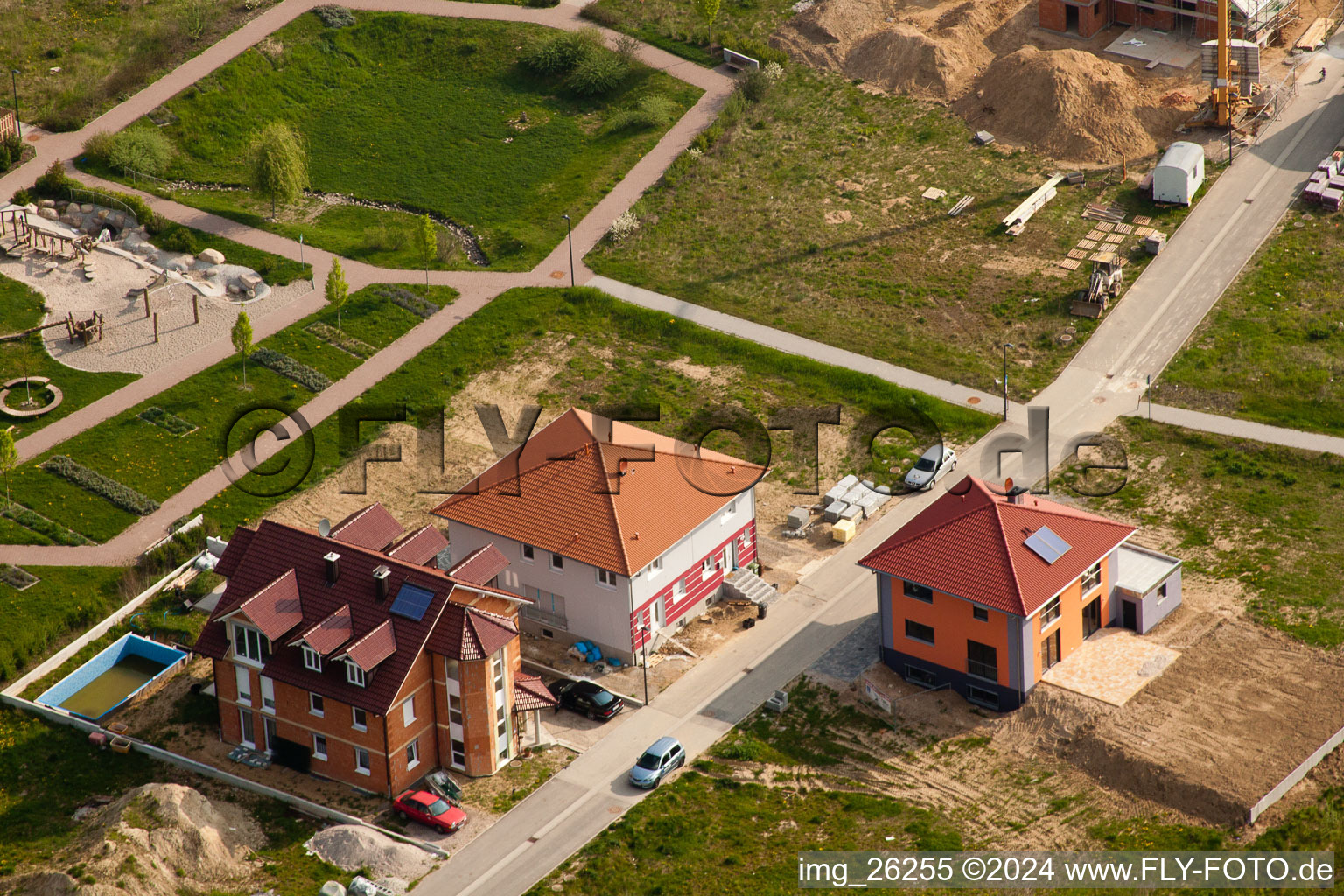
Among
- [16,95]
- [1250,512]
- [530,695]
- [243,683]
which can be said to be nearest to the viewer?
[530,695]

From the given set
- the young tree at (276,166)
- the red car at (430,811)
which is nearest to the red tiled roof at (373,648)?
the red car at (430,811)

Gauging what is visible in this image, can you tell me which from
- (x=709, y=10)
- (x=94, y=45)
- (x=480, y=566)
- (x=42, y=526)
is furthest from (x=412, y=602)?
(x=94, y=45)

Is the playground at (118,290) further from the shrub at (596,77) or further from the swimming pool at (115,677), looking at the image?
the shrub at (596,77)

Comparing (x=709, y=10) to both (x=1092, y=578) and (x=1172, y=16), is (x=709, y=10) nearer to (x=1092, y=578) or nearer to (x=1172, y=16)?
(x=1172, y=16)

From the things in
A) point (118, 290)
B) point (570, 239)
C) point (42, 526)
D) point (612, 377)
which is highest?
point (570, 239)

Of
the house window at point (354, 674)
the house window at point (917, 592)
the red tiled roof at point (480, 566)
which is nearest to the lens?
the house window at point (354, 674)

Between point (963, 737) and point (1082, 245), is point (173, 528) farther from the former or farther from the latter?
point (1082, 245)
